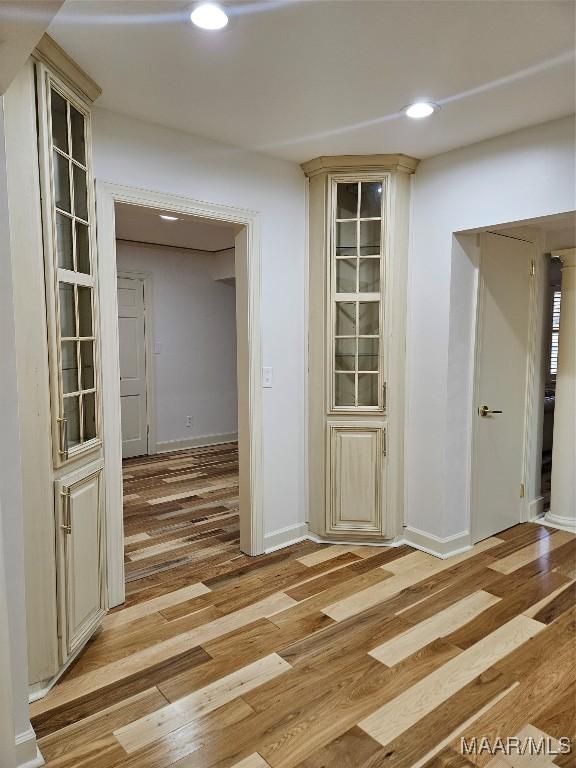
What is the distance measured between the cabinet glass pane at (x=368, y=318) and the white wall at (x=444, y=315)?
23 centimetres

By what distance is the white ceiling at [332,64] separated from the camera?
181 centimetres

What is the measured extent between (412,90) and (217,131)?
3.54ft

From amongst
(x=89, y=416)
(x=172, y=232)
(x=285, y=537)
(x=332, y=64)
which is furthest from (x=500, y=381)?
(x=172, y=232)

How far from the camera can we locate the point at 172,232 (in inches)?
216

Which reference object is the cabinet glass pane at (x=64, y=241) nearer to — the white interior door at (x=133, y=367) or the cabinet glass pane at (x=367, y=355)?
the cabinet glass pane at (x=367, y=355)

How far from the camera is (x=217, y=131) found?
2867 millimetres

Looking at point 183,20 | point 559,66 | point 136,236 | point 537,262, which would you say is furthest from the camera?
point 136,236

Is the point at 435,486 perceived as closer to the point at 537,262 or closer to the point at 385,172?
the point at 537,262

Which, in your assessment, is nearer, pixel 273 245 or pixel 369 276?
pixel 273 245

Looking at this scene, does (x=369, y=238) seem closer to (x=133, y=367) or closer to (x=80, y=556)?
(x=80, y=556)

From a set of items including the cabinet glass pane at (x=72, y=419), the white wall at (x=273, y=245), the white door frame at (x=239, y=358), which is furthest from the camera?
the white wall at (x=273, y=245)

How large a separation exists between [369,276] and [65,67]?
207cm

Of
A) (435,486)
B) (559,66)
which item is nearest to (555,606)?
(435,486)

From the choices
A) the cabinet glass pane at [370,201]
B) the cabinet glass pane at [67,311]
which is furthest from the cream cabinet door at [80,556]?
the cabinet glass pane at [370,201]
